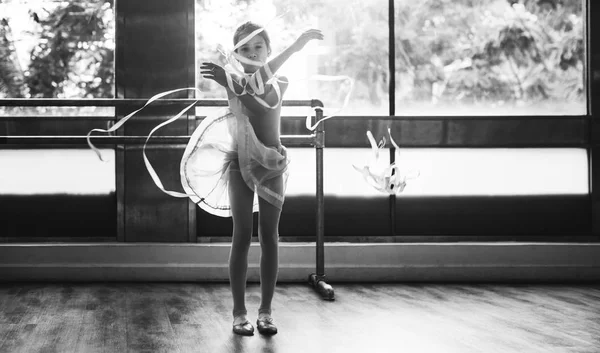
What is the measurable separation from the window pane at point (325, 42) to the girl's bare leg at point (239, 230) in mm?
1132

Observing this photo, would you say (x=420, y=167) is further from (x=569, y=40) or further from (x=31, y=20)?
(x=31, y=20)

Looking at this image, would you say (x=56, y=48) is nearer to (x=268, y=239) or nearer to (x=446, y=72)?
(x=268, y=239)

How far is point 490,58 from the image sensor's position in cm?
307

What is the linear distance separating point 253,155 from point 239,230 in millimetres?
234

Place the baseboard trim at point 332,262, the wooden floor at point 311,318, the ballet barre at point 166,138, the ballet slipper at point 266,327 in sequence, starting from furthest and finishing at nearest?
the baseboard trim at point 332,262 → the ballet barre at point 166,138 → the ballet slipper at point 266,327 → the wooden floor at point 311,318

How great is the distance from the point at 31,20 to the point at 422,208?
2048 mm

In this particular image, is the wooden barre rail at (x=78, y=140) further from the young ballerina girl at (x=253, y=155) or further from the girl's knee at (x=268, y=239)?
the girl's knee at (x=268, y=239)

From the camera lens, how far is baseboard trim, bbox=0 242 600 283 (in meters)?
2.90

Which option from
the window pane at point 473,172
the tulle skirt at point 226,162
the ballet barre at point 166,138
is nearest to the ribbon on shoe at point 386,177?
the window pane at point 473,172

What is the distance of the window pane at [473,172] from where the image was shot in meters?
3.04

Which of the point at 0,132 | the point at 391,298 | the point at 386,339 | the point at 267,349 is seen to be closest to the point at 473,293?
the point at 391,298

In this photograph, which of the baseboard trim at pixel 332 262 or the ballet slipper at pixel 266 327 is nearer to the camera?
the ballet slipper at pixel 266 327

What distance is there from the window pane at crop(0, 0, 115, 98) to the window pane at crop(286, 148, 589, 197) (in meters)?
1.03

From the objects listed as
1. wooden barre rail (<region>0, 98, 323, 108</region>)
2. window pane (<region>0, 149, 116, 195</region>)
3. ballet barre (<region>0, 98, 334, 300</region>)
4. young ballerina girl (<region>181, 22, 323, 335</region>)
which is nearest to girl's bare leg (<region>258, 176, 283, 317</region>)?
young ballerina girl (<region>181, 22, 323, 335</region>)
